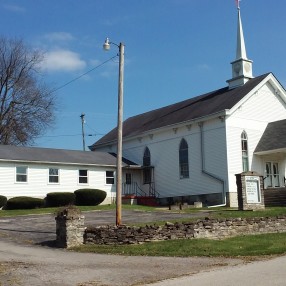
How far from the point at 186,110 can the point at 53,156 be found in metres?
11.1

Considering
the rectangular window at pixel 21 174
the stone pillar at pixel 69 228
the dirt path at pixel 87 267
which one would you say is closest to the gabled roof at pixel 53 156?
the rectangular window at pixel 21 174

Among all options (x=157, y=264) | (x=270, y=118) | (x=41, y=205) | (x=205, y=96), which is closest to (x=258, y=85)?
(x=270, y=118)

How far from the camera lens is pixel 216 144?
33469 mm

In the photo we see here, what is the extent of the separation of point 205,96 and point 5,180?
58.1ft

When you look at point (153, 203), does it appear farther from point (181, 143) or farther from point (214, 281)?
point (214, 281)

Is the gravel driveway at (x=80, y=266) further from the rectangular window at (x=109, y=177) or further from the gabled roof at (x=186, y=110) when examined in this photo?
the rectangular window at (x=109, y=177)

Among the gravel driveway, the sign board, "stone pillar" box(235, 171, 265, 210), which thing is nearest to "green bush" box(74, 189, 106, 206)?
"stone pillar" box(235, 171, 265, 210)

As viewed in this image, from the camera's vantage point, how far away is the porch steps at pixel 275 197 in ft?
100

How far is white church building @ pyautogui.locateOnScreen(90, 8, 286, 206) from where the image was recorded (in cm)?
3316

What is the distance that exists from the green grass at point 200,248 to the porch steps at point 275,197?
14.0 metres

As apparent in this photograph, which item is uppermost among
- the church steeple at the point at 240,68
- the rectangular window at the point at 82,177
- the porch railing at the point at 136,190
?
the church steeple at the point at 240,68

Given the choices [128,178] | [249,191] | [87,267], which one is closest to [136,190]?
[128,178]

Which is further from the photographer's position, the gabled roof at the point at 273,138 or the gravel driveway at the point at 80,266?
the gabled roof at the point at 273,138

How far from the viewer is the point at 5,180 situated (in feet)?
109
